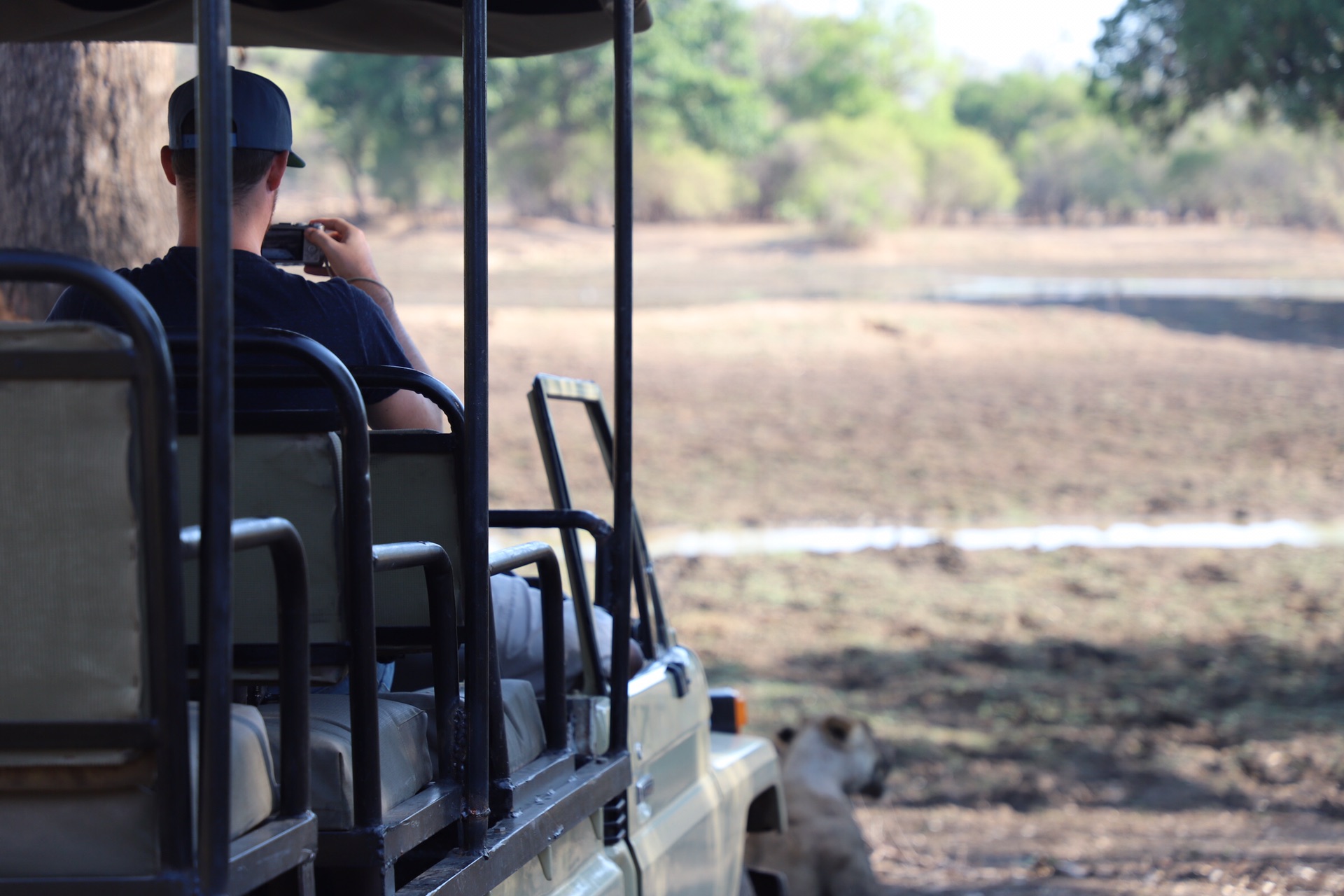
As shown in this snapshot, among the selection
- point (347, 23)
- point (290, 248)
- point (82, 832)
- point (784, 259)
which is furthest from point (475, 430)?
point (784, 259)

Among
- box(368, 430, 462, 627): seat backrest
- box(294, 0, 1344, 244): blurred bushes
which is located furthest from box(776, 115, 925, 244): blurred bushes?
box(368, 430, 462, 627): seat backrest

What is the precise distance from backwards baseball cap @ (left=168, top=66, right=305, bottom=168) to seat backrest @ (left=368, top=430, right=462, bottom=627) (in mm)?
439

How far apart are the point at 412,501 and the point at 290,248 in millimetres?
695

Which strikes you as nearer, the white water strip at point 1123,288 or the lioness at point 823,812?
the lioness at point 823,812

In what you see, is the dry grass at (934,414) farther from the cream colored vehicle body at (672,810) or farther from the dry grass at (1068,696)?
the cream colored vehicle body at (672,810)

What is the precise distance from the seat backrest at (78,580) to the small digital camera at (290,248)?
1152 millimetres

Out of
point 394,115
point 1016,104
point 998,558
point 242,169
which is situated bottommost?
point 998,558

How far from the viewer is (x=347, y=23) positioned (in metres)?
3.01

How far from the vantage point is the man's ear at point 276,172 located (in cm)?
204

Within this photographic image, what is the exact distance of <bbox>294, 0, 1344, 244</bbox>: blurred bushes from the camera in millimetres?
30000

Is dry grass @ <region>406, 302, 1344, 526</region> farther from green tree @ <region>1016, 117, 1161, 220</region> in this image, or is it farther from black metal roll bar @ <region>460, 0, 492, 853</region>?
green tree @ <region>1016, 117, 1161, 220</region>

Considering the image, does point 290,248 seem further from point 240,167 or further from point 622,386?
point 622,386

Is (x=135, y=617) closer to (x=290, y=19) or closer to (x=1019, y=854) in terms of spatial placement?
(x=290, y=19)

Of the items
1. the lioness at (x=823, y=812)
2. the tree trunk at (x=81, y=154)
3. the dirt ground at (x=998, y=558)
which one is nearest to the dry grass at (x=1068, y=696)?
the dirt ground at (x=998, y=558)
